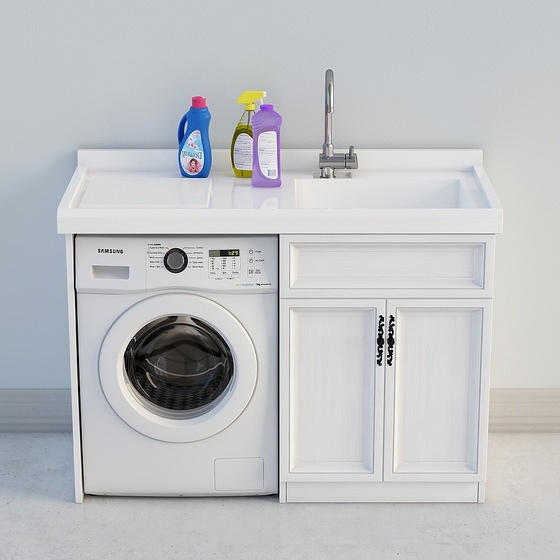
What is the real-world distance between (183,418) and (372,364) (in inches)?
21.9

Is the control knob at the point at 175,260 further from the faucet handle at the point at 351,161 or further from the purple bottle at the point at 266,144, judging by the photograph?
the faucet handle at the point at 351,161

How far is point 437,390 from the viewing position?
306 centimetres

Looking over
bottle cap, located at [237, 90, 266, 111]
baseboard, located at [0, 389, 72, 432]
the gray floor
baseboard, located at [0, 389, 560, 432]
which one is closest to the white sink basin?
bottle cap, located at [237, 90, 266, 111]

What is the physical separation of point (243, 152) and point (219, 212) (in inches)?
16.1

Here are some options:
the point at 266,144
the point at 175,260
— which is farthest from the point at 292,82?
the point at 175,260

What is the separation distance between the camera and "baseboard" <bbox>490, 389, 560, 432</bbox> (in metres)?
3.63

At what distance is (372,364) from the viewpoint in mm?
3033

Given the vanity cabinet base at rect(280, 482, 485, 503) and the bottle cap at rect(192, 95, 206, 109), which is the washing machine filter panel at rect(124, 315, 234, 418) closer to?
the vanity cabinet base at rect(280, 482, 485, 503)

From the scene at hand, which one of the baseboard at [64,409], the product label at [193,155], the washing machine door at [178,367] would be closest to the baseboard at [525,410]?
the baseboard at [64,409]

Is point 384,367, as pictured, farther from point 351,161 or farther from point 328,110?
point 328,110

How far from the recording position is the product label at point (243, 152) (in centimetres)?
325

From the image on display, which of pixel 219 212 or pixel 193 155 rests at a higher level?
pixel 193 155

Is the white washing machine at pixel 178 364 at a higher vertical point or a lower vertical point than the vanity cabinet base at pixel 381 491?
higher

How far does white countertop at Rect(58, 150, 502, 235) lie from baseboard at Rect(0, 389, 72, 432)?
0.79 metres
